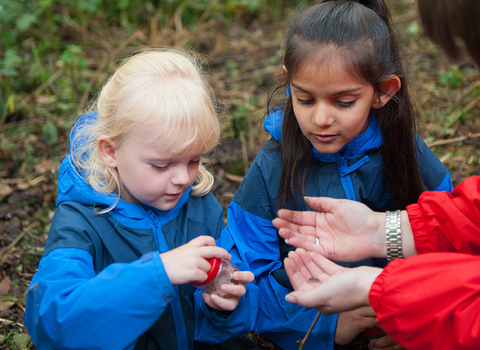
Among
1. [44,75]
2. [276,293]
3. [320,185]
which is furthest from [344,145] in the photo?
[44,75]

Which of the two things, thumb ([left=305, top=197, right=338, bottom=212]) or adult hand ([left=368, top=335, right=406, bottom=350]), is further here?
thumb ([left=305, top=197, right=338, bottom=212])

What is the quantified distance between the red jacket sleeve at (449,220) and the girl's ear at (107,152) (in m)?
1.38

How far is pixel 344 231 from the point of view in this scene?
94.3 inches

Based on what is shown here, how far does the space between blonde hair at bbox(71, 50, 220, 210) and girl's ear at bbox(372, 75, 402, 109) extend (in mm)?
843

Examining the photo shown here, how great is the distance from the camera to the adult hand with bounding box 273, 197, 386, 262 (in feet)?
7.69

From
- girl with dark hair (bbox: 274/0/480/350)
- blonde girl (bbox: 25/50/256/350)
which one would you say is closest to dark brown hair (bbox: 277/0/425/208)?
girl with dark hair (bbox: 274/0/480/350)

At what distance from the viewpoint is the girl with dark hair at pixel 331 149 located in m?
2.21

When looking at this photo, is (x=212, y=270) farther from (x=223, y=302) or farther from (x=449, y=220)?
(x=449, y=220)

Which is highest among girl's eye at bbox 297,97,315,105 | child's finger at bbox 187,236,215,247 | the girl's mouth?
girl's eye at bbox 297,97,315,105

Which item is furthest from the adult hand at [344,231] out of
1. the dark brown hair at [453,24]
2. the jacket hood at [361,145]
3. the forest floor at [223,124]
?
the dark brown hair at [453,24]

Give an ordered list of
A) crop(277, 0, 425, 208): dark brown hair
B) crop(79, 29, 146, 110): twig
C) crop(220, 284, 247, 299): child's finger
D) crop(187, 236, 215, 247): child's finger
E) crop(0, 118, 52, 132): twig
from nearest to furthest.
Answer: crop(187, 236, 215, 247): child's finger, crop(220, 284, 247, 299): child's finger, crop(277, 0, 425, 208): dark brown hair, crop(0, 118, 52, 132): twig, crop(79, 29, 146, 110): twig

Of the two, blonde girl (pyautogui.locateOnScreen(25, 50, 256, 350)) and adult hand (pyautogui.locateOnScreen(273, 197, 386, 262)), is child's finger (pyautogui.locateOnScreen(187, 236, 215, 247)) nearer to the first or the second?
blonde girl (pyautogui.locateOnScreen(25, 50, 256, 350))

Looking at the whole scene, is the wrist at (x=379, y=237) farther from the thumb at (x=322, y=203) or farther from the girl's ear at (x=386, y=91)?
the girl's ear at (x=386, y=91)

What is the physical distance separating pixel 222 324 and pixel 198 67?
1157mm
